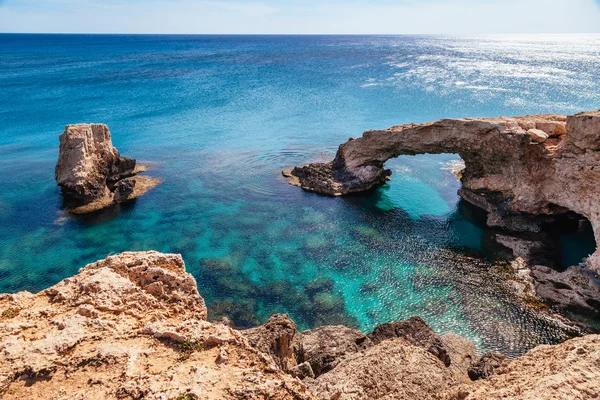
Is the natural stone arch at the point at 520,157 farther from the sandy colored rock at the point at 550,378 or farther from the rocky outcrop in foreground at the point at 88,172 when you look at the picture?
the rocky outcrop in foreground at the point at 88,172

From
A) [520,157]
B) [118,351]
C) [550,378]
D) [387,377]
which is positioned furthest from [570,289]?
[118,351]

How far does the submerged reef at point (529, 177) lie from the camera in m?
24.3

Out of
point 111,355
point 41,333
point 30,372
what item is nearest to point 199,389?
point 111,355

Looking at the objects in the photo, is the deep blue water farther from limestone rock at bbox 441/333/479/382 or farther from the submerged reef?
the submerged reef

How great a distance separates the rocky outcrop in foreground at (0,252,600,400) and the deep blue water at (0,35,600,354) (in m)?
10.7

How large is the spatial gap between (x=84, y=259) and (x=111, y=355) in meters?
24.6

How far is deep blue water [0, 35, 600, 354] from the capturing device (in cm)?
2491

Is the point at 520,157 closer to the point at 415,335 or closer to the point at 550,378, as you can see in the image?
the point at 415,335

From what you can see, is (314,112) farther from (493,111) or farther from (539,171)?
(539,171)

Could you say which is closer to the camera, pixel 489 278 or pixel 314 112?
pixel 489 278

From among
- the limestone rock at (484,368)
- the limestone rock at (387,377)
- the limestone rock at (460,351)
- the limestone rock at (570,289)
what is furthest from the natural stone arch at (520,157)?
the limestone rock at (387,377)

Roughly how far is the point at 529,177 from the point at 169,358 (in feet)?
101

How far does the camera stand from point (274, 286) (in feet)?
87.3

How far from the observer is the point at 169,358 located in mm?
8844
